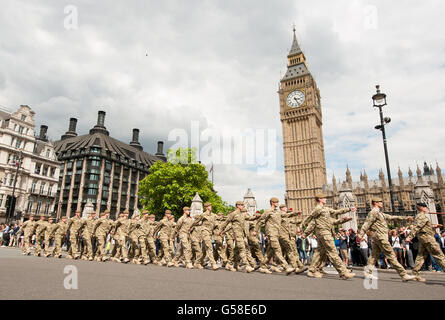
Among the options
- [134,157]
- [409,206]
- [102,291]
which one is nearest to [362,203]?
[409,206]

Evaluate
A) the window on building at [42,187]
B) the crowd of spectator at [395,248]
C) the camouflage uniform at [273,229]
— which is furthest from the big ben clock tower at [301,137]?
the camouflage uniform at [273,229]

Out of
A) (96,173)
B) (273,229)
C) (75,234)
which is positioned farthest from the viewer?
(96,173)

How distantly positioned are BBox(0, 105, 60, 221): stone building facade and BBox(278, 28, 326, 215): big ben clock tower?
6418cm

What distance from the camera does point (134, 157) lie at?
7738 centimetres

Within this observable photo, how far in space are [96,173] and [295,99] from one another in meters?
63.6

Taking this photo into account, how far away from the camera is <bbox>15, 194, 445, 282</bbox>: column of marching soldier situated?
7.77m

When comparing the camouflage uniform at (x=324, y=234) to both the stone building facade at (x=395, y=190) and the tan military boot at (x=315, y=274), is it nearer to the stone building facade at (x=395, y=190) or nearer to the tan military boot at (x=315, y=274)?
the tan military boot at (x=315, y=274)

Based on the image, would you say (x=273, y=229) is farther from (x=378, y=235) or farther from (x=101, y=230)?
(x=101, y=230)

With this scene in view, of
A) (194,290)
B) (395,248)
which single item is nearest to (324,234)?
(194,290)

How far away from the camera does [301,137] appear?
91.6 metres

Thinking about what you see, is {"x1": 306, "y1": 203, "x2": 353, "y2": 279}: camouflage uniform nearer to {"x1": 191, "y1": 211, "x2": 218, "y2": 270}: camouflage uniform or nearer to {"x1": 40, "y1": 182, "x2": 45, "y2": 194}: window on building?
{"x1": 191, "y1": 211, "x2": 218, "y2": 270}: camouflage uniform
